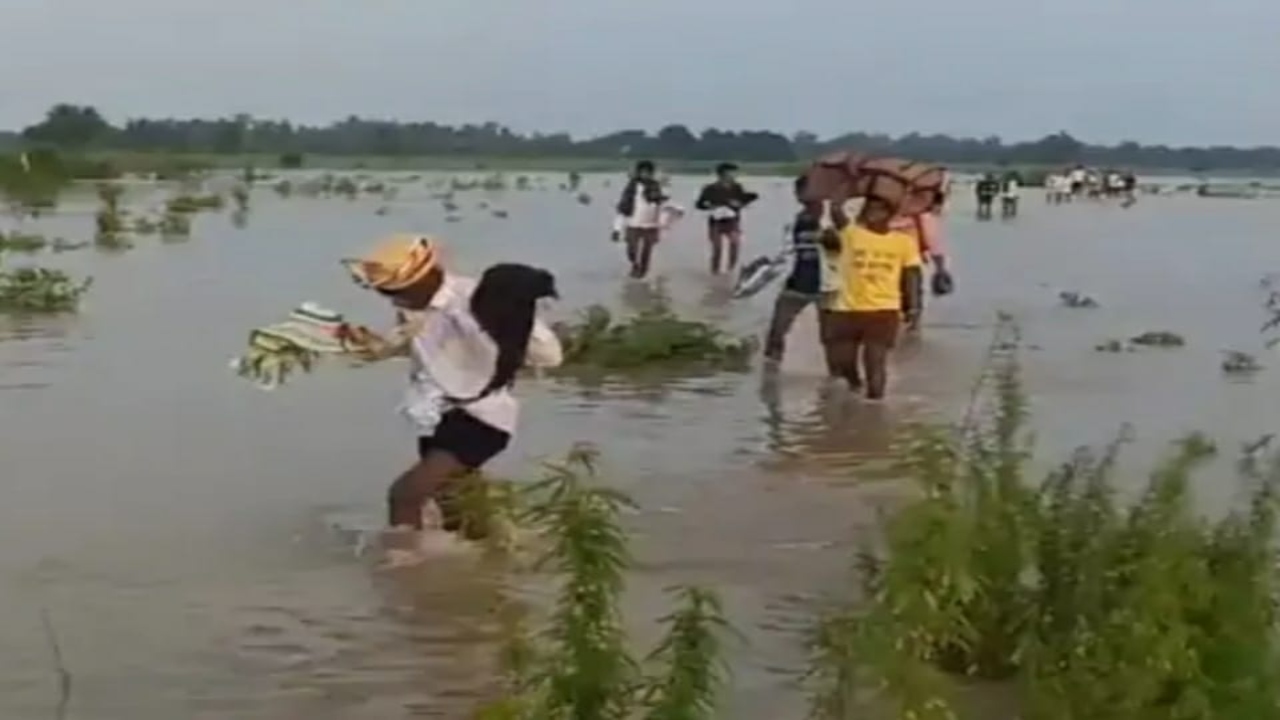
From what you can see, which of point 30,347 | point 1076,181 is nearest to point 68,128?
point 1076,181

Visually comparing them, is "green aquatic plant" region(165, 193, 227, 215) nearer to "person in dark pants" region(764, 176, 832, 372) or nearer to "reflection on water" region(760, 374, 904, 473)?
"person in dark pants" region(764, 176, 832, 372)

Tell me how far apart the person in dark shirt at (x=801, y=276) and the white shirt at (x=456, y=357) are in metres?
6.08

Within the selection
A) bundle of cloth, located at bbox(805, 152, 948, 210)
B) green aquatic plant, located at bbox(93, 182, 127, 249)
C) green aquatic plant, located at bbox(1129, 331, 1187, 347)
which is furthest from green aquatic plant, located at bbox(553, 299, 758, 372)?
green aquatic plant, located at bbox(93, 182, 127, 249)

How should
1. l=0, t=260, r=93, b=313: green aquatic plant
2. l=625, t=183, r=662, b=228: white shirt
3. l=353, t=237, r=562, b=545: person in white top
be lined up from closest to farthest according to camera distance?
l=353, t=237, r=562, b=545: person in white top
l=0, t=260, r=93, b=313: green aquatic plant
l=625, t=183, r=662, b=228: white shirt

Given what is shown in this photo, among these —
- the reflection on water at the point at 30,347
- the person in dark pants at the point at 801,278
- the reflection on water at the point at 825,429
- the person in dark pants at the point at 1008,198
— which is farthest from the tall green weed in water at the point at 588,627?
the person in dark pants at the point at 1008,198

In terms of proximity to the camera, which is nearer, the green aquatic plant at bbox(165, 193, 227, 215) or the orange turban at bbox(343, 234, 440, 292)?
the orange turban at bbox(343, 234, 440, 292)

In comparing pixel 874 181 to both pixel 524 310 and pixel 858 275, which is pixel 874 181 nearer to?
pixel 858 275

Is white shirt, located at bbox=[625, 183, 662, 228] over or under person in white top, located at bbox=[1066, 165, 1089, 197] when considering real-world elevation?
over

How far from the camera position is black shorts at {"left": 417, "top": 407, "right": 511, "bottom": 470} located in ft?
28.4

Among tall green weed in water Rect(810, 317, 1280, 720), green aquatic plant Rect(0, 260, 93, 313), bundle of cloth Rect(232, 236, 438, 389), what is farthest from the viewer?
green aquatic plant Rect(0, 260, 93, 313)

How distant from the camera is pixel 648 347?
16.0 m

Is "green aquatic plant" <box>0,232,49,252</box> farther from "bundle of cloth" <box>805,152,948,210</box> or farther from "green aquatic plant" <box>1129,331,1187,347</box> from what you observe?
"bundle of cloth" <box>805,152,948,210</box>

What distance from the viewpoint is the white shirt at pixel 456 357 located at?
855cm

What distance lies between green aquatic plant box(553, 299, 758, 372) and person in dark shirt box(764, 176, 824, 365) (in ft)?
1.21
